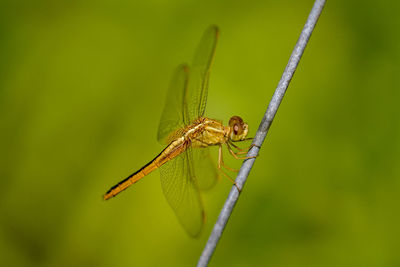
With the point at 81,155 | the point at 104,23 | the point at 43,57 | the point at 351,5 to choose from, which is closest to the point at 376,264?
the point at 351,5

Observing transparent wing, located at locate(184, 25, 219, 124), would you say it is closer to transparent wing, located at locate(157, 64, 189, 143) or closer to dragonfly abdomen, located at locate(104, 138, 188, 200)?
transparent wing, located at locate(157, 64, 189, 143)

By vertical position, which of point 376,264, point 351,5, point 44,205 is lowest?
point 44,205

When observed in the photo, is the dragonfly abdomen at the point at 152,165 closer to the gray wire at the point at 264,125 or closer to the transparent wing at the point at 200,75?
the transparent wing at the point at 200,75

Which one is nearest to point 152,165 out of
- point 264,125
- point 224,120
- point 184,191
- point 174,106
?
point 184,191

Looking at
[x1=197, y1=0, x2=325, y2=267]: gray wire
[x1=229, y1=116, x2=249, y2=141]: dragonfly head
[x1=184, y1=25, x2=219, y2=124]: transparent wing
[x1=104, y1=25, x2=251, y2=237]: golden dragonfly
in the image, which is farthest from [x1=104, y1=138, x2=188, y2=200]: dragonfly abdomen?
[x1=197, y1=0, x2=325, y2=267]: gray wire

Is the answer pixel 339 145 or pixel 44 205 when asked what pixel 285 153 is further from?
pixel 44 205

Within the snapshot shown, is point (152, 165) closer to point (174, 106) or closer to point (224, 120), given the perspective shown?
point (174, 106)
